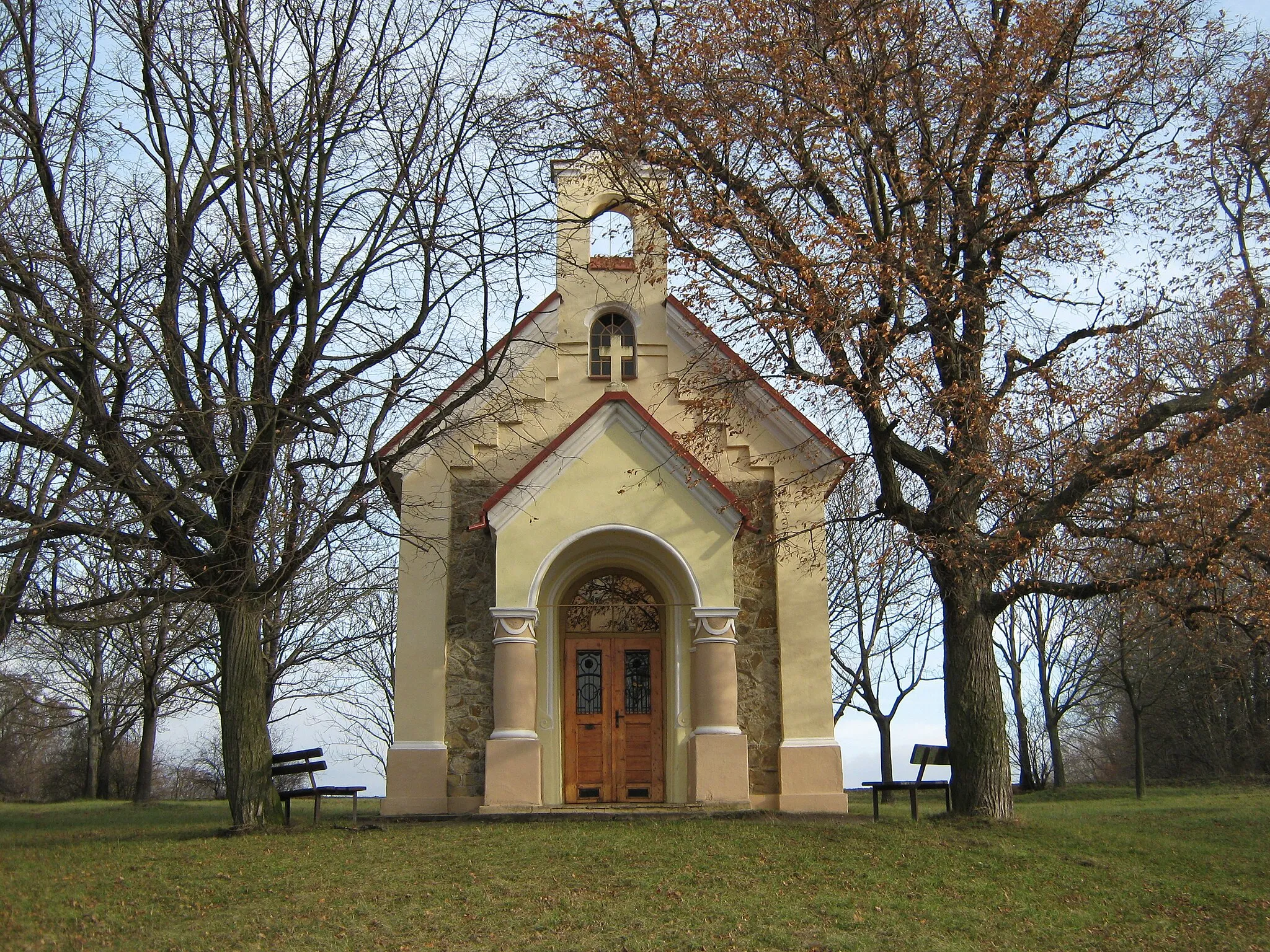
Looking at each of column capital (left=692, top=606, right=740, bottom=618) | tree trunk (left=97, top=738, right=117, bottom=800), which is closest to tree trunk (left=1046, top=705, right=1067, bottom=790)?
column capital (left=692, top=606, right=740, bottom=618)

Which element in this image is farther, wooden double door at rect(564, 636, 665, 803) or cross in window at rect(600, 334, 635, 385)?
cross in window at rect(600, 334, 635, 385)

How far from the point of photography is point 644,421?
1434 cm

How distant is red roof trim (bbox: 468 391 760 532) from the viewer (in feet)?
46.2

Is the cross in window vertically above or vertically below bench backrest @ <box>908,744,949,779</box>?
above

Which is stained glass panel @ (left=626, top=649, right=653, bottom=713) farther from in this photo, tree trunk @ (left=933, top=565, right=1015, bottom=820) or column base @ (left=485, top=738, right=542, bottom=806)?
tree trunk @ (left=933, top=565, right=1015, bottom=820)

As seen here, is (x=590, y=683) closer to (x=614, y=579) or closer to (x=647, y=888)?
(x=614, y=579)

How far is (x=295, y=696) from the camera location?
28.5 metres

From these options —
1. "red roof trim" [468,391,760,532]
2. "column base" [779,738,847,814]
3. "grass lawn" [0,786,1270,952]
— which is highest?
"red roof trim" [468,391,760,532]

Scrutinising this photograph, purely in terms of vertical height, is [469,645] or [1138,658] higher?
[1138,658]

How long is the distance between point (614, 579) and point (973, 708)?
5.26 m

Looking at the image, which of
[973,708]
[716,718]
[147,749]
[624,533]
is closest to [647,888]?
[716,718]

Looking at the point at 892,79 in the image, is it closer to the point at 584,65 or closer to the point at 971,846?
the point at 584,65

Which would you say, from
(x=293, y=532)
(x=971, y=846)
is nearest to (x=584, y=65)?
(x=293, y=532)

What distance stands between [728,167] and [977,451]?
4.18 meters
